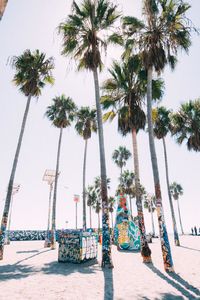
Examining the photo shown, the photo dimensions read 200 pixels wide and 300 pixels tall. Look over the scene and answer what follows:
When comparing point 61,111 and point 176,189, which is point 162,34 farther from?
point 176,189

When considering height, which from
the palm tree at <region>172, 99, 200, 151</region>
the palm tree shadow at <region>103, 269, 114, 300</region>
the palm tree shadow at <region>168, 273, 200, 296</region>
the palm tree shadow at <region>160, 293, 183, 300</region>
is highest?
the palm tree at <region>172, 99, 200, 151</region>

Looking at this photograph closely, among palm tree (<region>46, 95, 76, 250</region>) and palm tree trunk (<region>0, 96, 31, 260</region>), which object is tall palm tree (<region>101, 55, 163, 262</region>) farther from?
palm tree (<region>46, 95, 76, 250</region>)

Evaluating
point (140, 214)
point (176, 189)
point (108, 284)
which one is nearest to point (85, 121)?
point (140, 214)

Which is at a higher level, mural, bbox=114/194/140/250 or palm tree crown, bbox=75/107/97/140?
palm tree crown, bbox=75/107/97/140

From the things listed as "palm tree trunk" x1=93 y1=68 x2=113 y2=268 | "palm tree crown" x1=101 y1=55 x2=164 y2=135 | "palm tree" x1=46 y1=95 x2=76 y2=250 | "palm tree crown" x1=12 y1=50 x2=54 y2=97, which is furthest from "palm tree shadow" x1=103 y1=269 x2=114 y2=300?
"palm tree" x1=46 y1=95 x2=76 y2=250

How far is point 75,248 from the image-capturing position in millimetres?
13789

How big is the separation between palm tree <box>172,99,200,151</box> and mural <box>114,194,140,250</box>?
8.82 metres

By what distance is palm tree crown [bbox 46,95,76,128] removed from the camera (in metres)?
28.2

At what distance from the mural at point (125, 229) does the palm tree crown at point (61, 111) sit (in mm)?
11780

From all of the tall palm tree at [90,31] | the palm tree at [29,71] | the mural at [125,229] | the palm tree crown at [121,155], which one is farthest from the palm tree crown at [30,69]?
the palm tree crown at [121,155]

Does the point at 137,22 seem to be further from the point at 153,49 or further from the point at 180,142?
the point at 180,142

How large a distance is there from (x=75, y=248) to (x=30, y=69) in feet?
45.9

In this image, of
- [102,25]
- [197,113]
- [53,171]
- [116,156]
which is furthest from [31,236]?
[102,25]

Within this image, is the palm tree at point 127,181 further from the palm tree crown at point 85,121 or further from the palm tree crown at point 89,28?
the palm tree crown at point 89,28
